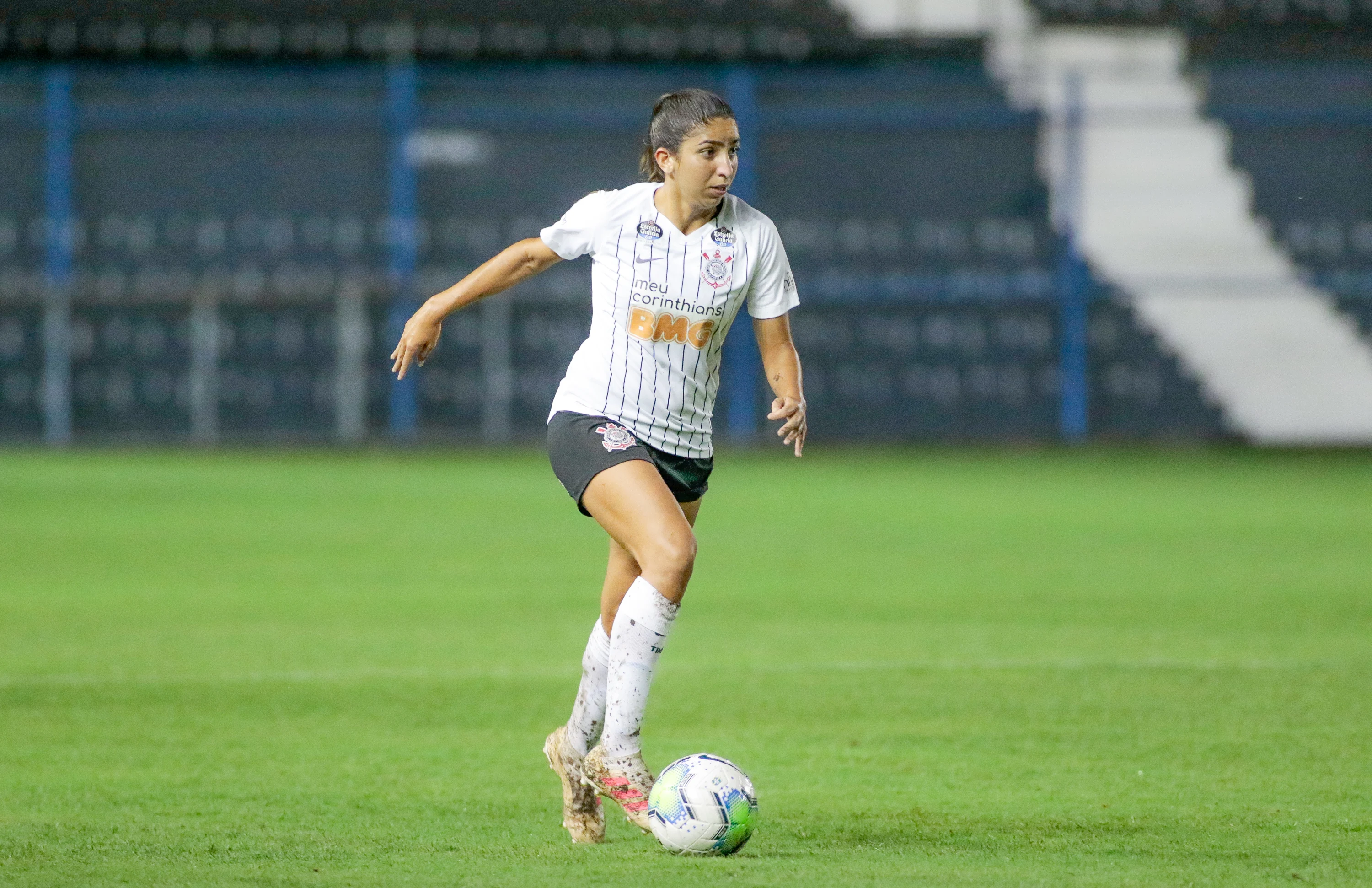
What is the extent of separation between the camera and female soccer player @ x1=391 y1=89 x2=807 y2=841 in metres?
4.93

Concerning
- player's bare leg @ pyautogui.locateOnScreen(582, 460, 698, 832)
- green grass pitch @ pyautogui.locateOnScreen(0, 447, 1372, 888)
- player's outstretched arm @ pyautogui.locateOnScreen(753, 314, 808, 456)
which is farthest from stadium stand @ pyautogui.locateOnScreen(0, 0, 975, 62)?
player's bare leg @ pyautogui.locateOnScreen(582, 460, 698, 832)

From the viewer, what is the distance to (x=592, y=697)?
5230 mm

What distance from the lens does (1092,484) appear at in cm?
1864

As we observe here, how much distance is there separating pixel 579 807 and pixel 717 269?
54.5 inches

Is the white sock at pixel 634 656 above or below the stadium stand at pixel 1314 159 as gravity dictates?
below

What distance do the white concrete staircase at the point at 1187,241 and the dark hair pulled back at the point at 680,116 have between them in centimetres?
2032

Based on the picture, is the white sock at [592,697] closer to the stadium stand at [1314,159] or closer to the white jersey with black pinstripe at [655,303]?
the white jersey with black pinstripe at [655,303]

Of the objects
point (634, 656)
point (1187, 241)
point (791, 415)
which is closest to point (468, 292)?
point (791, 415)

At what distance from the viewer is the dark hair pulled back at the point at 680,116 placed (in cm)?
501

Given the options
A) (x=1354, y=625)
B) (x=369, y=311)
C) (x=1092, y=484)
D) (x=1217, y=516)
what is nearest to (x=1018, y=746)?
(x=1354, y=625)

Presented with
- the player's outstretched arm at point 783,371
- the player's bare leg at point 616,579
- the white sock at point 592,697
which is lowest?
the white sock at point 592,697

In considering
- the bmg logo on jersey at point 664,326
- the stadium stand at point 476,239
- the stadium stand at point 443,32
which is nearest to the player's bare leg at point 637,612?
the bmg logo on jersey at point 664,326

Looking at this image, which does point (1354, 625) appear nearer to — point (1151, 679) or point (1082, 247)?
point (1151, 679)

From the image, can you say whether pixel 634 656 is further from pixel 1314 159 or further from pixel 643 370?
pixel 1314 159
